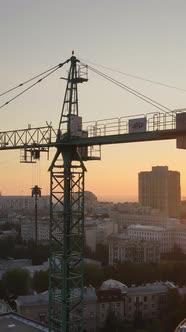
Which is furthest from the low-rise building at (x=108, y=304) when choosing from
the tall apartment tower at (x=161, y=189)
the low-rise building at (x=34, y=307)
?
the tall apartment tower at (x=161, y=189)

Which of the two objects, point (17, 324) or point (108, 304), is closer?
point (17, 324)

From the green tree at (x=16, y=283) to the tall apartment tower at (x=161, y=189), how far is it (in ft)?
100

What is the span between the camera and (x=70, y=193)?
24.0 ft

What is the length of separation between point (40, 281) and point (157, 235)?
59.4ft

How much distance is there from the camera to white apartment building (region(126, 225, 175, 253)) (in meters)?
36.2

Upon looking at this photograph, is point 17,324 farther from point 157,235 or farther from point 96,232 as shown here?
point 96,232

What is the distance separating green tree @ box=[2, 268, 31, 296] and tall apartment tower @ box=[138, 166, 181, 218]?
30.6m

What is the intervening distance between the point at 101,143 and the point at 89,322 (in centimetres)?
1077

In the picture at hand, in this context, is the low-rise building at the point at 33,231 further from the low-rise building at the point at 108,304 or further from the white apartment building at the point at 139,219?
the low-rise building at the point at 108,304

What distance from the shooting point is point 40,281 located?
1998 cm

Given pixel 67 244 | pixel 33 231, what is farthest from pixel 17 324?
pixel 33 231

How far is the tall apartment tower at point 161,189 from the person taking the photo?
4891cm

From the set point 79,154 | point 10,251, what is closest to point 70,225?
point 79,154

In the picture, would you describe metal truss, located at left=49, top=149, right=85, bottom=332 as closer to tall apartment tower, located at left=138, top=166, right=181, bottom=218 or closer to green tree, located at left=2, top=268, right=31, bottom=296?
green tree, located at left=2, top=268, right=31, bottom=296
